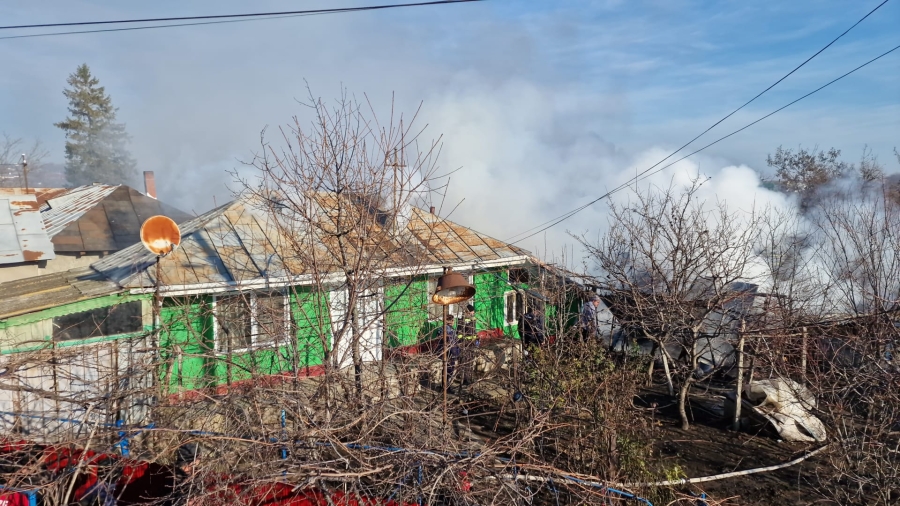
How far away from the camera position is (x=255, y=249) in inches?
391

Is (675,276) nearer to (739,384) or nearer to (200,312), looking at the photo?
(739,384)

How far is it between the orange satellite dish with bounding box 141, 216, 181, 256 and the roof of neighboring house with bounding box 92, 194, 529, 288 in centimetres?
66

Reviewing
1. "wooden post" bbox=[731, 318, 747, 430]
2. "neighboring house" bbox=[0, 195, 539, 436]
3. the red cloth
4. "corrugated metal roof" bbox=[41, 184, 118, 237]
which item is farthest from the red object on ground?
"corrugated metal roof" bbox=[41, 184, 118, 237]

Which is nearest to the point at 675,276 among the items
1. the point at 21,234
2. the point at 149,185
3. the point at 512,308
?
the point at 512,308

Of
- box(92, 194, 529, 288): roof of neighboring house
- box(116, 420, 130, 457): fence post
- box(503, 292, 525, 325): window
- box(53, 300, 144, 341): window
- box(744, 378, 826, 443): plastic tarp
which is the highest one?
box(92, 194, 529, 288): roof of neighboring house

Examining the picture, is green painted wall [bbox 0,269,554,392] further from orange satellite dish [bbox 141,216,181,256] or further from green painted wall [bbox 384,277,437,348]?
orange satellite dish [bbox 141,216,181,256]

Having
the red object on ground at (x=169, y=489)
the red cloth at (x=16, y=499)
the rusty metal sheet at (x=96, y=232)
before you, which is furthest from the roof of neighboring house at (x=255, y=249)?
the rusty metal sheet at (x=96, y=232)

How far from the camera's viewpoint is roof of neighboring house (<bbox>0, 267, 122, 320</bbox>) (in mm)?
7336

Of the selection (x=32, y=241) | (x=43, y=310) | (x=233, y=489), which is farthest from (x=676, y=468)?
(x=32, y=241)

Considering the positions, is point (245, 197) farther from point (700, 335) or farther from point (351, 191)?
point (700, 335)

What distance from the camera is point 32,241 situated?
38.5ft

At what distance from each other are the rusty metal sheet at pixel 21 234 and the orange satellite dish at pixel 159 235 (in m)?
5.60

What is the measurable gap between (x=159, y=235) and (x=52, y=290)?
74.2 inches

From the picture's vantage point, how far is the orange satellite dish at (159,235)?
25.6 feet
